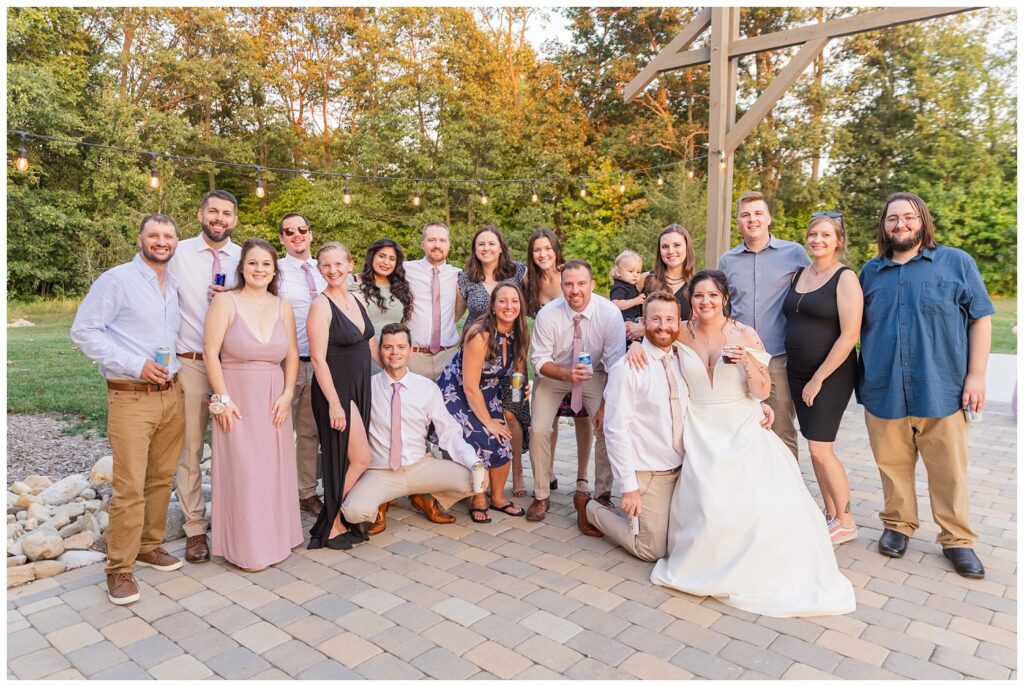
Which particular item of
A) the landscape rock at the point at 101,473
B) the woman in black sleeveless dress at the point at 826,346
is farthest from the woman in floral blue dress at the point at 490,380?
the landscape rock at the point at 101,473

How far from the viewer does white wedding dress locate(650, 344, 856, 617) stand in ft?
11.1

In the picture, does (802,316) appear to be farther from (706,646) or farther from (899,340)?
(706,646)

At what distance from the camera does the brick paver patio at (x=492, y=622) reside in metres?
2.90

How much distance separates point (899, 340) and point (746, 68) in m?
20.3

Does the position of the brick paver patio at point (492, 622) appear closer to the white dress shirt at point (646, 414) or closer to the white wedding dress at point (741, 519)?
the white wedding dress at point (741, 519)

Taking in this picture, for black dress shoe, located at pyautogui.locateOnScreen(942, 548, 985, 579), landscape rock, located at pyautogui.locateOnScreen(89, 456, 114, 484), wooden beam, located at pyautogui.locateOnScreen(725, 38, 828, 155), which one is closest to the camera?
black dress shoe, located at pyautogui.locateOnScreen(942, 548, 985, 579)

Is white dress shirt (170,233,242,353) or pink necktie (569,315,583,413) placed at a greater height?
white dress shirt (170,233,242,353)

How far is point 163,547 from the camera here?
13.5 ft

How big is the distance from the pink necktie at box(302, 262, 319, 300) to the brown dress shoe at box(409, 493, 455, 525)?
1496 millimetres

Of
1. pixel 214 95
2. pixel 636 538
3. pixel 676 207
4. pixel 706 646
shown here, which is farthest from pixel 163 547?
pixel 214 95

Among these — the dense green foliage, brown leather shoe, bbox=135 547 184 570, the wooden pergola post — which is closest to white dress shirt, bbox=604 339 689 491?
brown leather shoe, bbox=135 547 184 570

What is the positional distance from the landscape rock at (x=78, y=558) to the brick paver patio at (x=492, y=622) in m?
0.09

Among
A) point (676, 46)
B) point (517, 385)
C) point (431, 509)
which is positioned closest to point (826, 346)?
point (517, 385)

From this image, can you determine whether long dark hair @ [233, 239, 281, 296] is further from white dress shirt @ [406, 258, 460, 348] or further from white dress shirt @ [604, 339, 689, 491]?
white dress shirt @ [604, 339, 689, 491]
